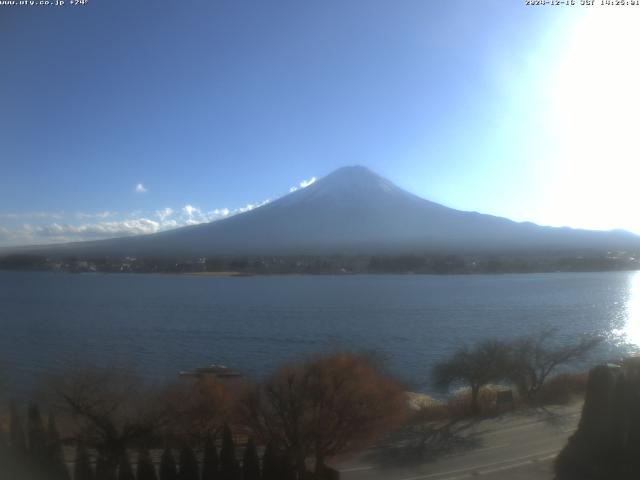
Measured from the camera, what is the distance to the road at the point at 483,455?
4.05 m

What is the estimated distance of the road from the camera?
4.05m

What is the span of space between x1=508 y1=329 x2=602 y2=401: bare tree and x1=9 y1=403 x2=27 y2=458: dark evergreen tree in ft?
15.6

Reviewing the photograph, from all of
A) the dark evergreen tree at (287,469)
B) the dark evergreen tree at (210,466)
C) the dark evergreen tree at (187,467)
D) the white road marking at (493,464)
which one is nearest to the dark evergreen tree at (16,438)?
the dark evergreen tree at (187,467)

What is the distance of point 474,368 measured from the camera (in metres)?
6.87

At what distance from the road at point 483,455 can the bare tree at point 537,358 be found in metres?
1.27

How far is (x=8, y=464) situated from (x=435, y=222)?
841 inches

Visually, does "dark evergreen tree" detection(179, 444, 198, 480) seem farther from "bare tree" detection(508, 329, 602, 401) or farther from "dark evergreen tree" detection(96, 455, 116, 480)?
"bare tree" detection(508, 329, 602, 401)

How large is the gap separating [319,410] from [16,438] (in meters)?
2.03

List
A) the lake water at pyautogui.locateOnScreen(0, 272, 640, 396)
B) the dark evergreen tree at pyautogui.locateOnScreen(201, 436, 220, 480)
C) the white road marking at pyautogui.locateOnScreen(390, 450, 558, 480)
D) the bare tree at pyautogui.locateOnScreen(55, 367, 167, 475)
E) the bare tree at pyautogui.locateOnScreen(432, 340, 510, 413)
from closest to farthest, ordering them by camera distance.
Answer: the dark evergreen tree at pyautogui.locateOnScreen(201, 436, 220, 480) → the white road marking at pyautogui.locateOnScreen(390, 450, 558, 480) → the bare tree at pyautogui.locateOnScreen(55, 367, 167, 475) → the bare tree at pyautogui.locateOnScreen(432, 340, 510, 413) → the lake water at pyautogui.locateOnScreen(0, 272, 640, 396)

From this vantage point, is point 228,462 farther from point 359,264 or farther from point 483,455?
point 359,264

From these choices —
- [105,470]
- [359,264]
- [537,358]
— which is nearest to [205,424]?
[105,470]

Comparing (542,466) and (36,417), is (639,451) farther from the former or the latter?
(36,417)

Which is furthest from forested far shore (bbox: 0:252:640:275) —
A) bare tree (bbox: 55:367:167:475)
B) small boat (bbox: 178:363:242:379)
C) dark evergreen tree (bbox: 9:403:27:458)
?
dark evergreen tree (bbox: 9:403:27:458)

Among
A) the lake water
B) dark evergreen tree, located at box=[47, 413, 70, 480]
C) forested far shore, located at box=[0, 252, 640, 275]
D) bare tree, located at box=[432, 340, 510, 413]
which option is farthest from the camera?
forested far shore, located at box=[0, 252, 640, 275]
